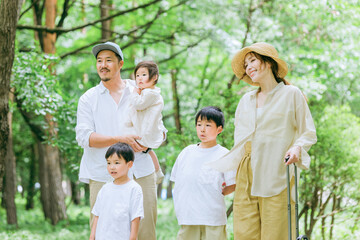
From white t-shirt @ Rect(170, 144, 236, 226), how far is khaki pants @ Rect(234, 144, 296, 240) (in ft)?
0.90

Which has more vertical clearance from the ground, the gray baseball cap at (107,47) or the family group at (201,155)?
the gray baseball cap at (107,47)

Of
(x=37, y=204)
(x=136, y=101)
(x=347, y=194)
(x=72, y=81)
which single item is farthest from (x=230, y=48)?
(x=37, y=204)

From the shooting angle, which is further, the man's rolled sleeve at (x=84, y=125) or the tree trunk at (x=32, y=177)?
the tree trunk at (x=32, y=177)

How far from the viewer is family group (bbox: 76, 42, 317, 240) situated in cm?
367

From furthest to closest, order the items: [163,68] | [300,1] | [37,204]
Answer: [37,204] → [163,68] → [300,1]

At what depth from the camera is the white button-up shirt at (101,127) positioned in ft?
13.7

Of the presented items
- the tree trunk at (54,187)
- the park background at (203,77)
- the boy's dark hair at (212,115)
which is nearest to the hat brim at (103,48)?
the park background at (203,77)

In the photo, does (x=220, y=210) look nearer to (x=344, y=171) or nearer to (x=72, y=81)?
(x=344, y=171)

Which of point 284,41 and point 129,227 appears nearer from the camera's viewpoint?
point 129,227

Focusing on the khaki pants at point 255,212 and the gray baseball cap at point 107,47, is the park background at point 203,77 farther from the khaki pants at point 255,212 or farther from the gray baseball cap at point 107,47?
the khaki pants at point 255,212

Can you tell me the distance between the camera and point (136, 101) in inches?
160

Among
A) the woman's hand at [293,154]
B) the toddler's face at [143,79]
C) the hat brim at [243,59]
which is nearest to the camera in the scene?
the woman's hand at [293,154]

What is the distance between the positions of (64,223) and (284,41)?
6900 mm

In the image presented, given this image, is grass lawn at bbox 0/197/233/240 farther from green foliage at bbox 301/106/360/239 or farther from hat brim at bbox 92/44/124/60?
hat brim at bbox 92/44/124/60
